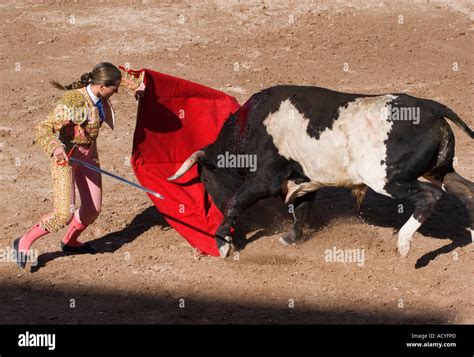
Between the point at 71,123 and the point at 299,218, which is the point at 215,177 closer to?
the point at 299,218

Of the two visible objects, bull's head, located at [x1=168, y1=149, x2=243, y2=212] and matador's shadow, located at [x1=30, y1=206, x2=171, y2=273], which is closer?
matador's shadow, located at [x1=30, y1=206, x2=171, y2=273]

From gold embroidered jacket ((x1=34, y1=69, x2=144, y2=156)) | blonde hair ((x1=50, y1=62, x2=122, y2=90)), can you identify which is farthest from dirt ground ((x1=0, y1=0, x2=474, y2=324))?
blonde hair ((x1=50, y1=62, x2=122, y2=90))

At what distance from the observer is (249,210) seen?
30.2ft

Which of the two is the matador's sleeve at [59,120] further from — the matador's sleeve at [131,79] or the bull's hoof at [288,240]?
the bull's hoof at [288,240]

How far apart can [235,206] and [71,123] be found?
155 cm

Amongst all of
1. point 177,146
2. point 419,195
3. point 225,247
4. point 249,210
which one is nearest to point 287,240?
point 225,247

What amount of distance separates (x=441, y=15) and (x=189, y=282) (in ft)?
26.8

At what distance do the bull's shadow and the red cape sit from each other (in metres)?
0.40

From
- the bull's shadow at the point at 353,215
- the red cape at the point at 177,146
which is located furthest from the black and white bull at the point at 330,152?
the bull's shadow at the point at 353,215

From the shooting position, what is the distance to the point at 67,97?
7.62 metres

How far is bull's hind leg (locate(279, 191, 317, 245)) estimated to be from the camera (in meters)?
8.48

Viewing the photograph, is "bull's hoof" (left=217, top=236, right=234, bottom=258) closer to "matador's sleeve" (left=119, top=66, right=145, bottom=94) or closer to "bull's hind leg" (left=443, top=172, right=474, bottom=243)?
"matador's sleeve" (left=119, top=66, right=145, bottom=94)

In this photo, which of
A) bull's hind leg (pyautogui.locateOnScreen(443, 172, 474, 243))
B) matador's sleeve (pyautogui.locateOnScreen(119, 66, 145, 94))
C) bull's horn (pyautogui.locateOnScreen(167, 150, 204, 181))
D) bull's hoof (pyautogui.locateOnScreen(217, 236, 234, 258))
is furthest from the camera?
bull's horn (pyautogui.locateOnScreen(167, 150, 204, 181))

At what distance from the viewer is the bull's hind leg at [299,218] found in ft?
27.8
